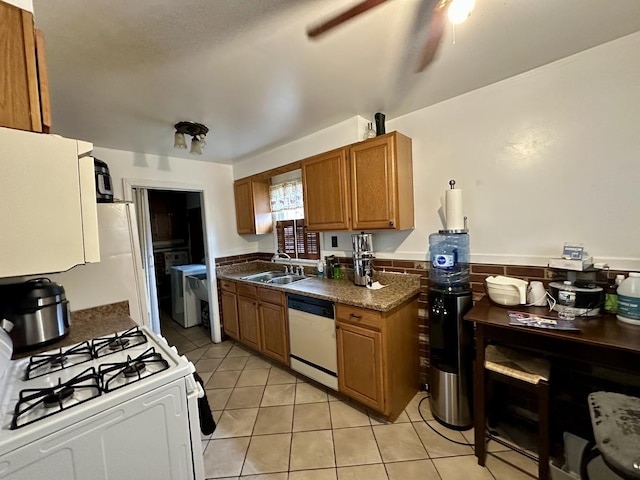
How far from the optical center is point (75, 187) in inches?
31.8

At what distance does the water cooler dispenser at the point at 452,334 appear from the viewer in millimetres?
1742

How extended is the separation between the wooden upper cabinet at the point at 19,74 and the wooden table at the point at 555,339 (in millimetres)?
2007

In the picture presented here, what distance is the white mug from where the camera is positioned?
1.59 metres

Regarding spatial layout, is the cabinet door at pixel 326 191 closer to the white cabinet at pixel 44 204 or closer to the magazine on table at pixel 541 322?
the magazine on table at pixel 541 322

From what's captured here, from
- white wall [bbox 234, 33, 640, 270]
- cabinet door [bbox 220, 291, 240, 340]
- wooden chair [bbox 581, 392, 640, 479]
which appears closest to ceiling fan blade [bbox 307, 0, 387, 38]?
white wall [bbox 234, 33, 640, 270]

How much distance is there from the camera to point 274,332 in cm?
257

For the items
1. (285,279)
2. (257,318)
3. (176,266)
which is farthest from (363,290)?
(176,266)

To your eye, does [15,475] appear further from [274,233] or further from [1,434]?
[274,233]

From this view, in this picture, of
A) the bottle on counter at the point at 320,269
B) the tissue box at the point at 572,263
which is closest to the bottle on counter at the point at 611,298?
the tissue box at the point at 572,263

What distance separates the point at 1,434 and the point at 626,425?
202cm

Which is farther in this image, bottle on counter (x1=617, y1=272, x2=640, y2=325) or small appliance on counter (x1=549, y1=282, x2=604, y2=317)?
small appliance on counter (x1=549, y1=282, x2=604, y2=317)

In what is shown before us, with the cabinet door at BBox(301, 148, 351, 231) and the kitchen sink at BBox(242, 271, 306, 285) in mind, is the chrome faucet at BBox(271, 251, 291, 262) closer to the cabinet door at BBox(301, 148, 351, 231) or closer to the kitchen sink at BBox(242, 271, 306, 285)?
the kitchen sink at BBox(242, 271, 306, 285)

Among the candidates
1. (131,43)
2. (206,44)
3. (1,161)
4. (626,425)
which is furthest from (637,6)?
(1,161)

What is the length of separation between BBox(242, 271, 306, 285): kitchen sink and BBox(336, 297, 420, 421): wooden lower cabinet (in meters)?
1.09
